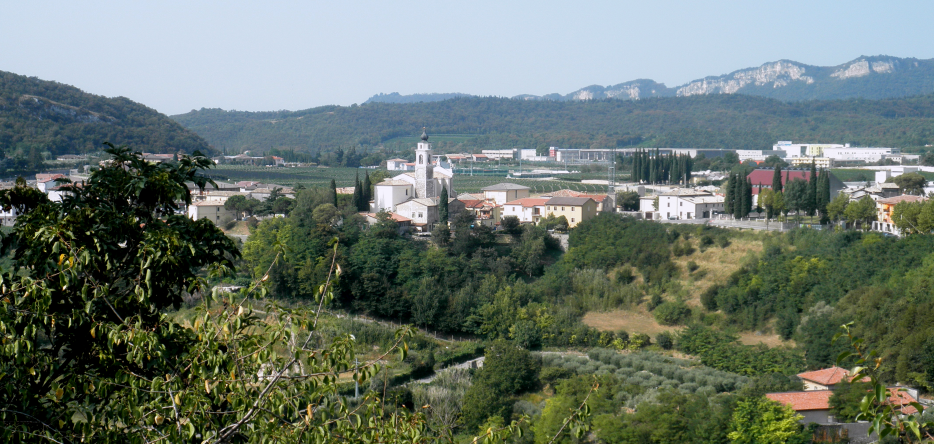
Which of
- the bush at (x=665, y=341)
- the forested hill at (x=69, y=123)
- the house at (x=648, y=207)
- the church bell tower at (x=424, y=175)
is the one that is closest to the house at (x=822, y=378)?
the bush at (x=665, y=341)

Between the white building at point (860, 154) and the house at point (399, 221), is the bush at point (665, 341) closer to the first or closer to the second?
the house at point (399, 221)

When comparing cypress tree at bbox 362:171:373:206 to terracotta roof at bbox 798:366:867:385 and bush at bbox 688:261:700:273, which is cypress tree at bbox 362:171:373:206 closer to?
bush at bbox 688:261:700:273

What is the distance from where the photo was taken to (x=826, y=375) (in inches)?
651

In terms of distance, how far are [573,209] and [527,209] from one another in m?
2.18

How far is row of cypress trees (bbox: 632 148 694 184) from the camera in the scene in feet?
138

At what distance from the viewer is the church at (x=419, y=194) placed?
31203 mm

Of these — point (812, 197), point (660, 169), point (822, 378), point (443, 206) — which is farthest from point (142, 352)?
point (660, 169)

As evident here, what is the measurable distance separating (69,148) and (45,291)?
49.6 metres

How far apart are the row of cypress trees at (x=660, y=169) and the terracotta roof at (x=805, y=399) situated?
27328 millimetres

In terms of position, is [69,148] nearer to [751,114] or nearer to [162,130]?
[162,130]

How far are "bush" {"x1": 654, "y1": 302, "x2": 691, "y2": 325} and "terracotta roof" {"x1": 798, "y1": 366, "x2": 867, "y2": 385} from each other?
6243mm

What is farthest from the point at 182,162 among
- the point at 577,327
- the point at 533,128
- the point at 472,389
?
the point at 533,128

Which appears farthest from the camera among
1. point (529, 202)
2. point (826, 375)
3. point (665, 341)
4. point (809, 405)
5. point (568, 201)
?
point (529, 202)

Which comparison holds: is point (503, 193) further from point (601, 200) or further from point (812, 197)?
point (812, 197)
